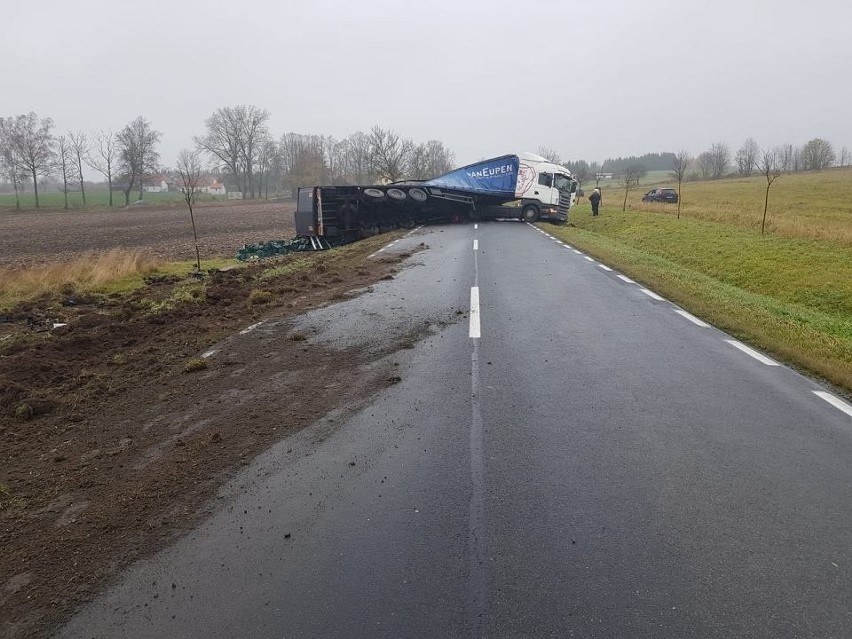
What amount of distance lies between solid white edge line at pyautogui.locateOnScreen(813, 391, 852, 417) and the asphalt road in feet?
0.18

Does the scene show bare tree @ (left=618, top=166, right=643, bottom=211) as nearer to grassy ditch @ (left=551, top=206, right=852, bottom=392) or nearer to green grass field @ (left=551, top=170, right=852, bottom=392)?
green grass field @ (left=551, top=170, right=852, bottom=392)

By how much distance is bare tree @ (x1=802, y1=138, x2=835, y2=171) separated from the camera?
333 ft

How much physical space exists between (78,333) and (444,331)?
5824 millimetres

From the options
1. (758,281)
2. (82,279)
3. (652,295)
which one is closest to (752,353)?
(652,295)

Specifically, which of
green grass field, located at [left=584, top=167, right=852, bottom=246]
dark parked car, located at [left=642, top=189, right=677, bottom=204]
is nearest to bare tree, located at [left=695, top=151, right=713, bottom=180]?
green grass field, located at [left=584, top=167, right=852, bottom=246]

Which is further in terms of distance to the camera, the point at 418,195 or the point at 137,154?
the point at 137,154

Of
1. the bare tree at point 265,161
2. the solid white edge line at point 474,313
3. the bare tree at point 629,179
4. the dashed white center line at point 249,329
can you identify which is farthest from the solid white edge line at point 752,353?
the bare tree at point 265,161

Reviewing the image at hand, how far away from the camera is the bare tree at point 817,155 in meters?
102

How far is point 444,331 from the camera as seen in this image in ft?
27.1

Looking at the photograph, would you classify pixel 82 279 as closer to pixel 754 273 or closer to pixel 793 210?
pixel 754 273

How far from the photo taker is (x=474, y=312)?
946 cm

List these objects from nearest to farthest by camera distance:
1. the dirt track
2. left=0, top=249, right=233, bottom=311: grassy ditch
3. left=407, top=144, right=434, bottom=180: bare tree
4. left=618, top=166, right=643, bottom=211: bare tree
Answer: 1. left=0, top=249, right=233, bottom=311: grassy ditch
2. the dirt track
3. left=618, top=166, right=643, bottom=211: bare tree
4. left=407, top=144, right=434, bottom=180: bare tree

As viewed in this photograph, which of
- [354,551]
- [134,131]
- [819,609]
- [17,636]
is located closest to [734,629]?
[819,609]

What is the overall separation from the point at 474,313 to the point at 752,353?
400cm
